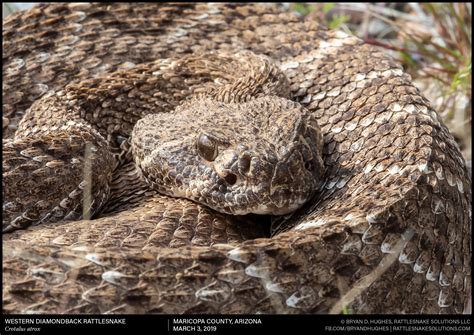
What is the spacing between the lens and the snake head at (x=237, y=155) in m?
4.59

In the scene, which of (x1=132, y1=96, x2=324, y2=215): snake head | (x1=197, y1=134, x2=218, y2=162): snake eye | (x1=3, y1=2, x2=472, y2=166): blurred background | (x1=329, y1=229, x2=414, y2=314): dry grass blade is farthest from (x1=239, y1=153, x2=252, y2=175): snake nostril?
(x1=3, y1=2, x2=472, y2=166): blurred background

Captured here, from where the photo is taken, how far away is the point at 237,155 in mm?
4629

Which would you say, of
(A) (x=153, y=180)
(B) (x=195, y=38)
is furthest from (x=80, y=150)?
(B) (x=195, y=38)

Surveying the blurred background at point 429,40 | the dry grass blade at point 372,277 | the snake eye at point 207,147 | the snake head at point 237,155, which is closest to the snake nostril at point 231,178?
the snake head at point 237,155

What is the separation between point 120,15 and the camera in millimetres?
6785

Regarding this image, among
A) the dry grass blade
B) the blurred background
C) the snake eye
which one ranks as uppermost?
the snake eye

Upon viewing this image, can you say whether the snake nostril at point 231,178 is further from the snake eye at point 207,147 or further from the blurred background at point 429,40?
the blurred background at point 429,40

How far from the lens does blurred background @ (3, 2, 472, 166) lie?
7184mm

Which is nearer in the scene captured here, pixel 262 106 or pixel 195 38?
pixel 262 106

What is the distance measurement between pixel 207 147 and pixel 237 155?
222mm
